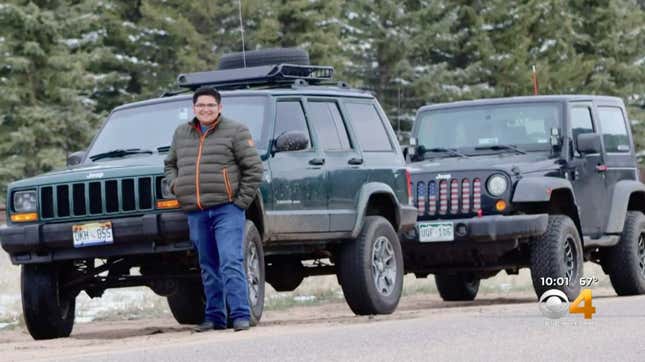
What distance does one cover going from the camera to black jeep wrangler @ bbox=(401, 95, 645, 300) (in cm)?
1603

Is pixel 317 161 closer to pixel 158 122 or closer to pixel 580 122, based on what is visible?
pixel 158 122

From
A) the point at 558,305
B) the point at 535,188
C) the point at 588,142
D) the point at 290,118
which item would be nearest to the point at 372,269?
the point at 290,118

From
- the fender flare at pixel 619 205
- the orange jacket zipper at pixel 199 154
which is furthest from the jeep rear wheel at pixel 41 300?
the fender flare at pixel 619 205

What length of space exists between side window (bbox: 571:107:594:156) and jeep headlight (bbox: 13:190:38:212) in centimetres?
623

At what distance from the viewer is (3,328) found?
15.4m

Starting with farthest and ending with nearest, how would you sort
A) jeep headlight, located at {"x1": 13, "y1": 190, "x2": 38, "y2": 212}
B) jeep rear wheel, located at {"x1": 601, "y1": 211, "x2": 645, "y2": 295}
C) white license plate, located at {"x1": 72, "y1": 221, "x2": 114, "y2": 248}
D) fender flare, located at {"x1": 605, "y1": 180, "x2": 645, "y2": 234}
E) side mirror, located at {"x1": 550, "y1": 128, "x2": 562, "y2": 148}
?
1. jeep rear wheel, located at {"x1": 601, "y1": 211, "x2": 645, "y2": 295}
2. fender flare, located at {"x1": 605, "y1": 180, "x2": 645, "y2": 234}
3. side mirror, located at {"x1": 550, "y1": 128, "x2": 562, "y2": 148}
4. jeep headlight, located at {"x1": 13, "y1": 190, "x2": 38, "y2": 212}
5. white license plate, located at {"x1": 72, "y1": 221, "x2": 114, "y2": 248}

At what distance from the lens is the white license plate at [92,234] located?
40.9 feet

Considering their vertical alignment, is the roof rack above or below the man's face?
above

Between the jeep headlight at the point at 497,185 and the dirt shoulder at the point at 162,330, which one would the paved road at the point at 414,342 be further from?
the jeep headlight at the point at 497,185

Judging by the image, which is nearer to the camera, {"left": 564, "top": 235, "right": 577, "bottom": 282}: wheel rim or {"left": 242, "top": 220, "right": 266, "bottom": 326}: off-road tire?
{"left": 242, "top": 220, "right": 266, "bottom": 326}: off-road tire

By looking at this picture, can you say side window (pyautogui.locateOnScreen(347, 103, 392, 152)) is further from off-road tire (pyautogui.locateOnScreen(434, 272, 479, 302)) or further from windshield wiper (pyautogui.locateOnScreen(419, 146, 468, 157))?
off-road tire (pyautogui.locateOnScreen(434, 272, 479, 302))

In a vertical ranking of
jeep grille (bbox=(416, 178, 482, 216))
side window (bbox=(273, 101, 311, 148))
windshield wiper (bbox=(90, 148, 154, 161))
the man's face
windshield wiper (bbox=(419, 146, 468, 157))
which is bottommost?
jeep grille (bbox=(416, 178, 482, 216))

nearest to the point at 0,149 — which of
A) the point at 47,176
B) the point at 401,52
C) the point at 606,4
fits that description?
the point at 401,52

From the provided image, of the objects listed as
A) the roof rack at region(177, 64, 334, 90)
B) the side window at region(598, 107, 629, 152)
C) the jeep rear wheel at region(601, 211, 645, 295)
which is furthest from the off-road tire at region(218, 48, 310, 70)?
the jeep rear wheel at region(601, 211, 645, 295)
